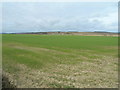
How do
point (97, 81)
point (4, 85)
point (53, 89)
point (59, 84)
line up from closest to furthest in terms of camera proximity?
point (4, 85), point (53, 89), point (59, 84), point (97, 81)

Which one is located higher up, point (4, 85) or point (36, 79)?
point (4, 85)

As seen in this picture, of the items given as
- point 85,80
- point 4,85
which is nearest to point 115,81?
point 85,80

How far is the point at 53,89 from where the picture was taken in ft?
30.6

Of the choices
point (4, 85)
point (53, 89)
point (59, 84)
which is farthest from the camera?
point (59, 84)

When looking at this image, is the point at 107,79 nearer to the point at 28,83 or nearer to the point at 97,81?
the point at 97,81

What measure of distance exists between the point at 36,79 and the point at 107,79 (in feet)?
23.9

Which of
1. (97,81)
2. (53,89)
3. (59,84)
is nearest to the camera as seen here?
(53,89)

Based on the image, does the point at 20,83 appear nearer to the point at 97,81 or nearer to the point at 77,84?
the point at 77,84

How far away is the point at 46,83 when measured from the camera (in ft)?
33.6

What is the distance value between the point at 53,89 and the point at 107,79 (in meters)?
5.82

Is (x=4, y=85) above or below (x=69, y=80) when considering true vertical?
above

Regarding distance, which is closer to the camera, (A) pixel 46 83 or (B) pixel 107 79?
(A) pixel 46 83

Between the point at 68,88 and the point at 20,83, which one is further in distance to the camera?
the point at 20,83

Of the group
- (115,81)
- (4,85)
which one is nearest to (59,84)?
(4,85)
